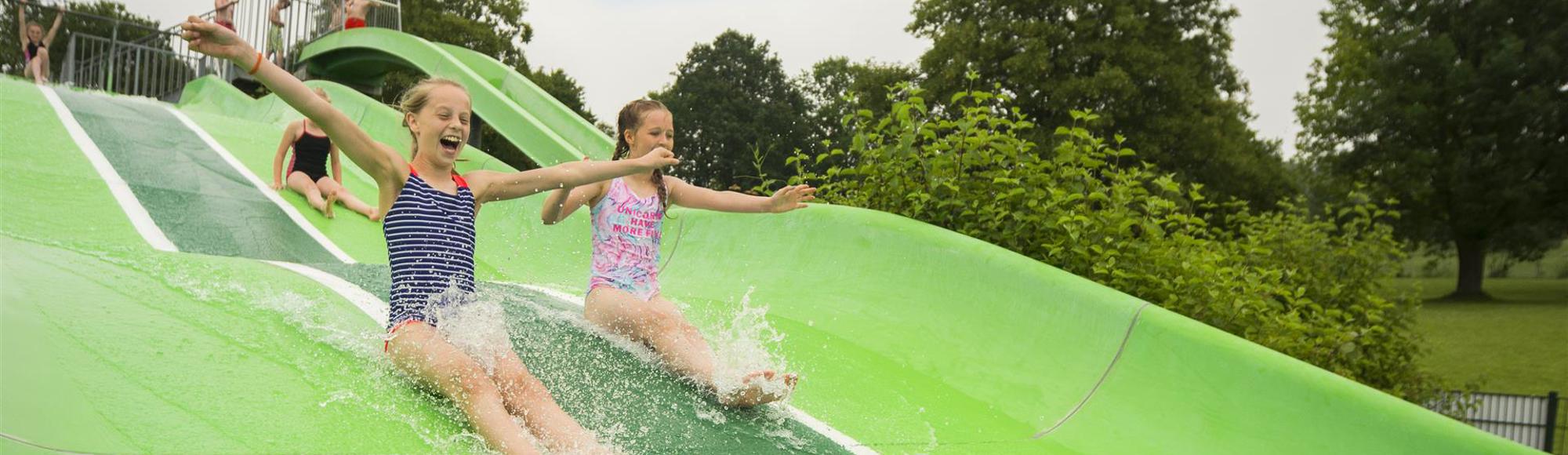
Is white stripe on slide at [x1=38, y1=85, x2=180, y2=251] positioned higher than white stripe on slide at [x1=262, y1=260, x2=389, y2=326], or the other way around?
white stripe on slide at [x1=38, y1=85, x2=180, y2=251]

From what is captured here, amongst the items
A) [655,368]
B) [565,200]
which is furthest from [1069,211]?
[565,200]

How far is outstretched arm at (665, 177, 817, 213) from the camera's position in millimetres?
5172

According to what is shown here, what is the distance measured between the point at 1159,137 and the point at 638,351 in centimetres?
2693

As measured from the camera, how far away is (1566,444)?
1345 cm

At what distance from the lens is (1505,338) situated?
2519cm

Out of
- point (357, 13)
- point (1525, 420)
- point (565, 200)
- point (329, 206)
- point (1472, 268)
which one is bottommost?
point (1525, 420)

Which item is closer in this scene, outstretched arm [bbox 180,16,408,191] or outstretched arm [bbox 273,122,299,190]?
outstretched arm [bbox 180,16,408,191]

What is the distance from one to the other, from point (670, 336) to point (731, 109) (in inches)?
1607

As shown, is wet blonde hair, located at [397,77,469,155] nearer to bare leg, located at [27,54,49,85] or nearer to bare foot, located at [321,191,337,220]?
bare foot, located at [321,191,337,220]

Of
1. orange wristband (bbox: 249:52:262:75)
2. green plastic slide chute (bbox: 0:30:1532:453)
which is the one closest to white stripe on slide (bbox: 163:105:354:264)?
green plastic slide chute (bbox: 0:30:1532:453)

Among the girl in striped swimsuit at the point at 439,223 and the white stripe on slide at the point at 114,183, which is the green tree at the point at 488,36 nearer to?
the white stripe on slide at the point at 114,183

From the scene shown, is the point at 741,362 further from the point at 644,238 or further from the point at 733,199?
the point at 733,199

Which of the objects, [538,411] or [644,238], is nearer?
[538,411]

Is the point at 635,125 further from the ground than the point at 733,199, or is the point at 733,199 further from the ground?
the point at 635,125
